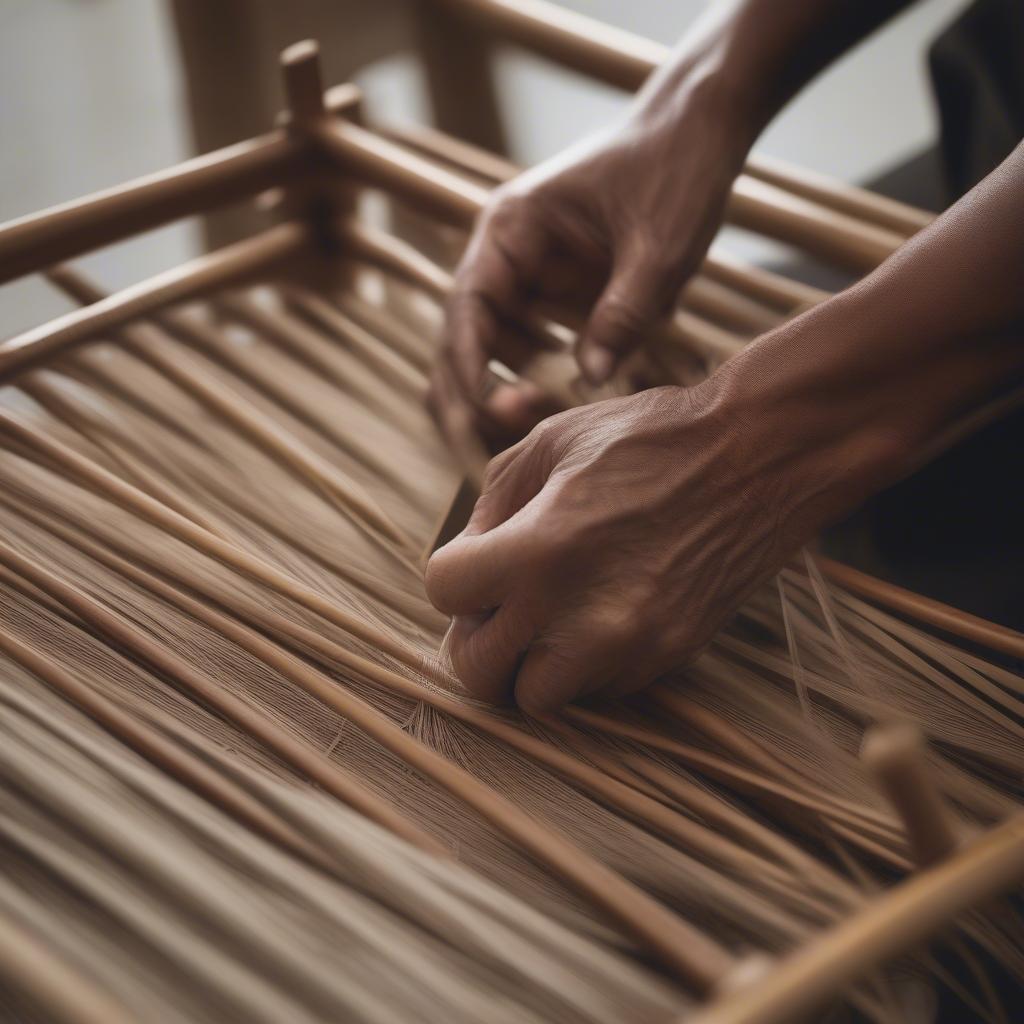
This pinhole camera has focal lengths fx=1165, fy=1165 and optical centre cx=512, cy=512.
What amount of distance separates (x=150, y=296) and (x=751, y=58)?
0.48 m

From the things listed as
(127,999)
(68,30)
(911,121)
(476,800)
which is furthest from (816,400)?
(68,30)

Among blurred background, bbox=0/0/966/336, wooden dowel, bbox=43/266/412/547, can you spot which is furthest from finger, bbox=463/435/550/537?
blurred background, bbox=0/0/966/336

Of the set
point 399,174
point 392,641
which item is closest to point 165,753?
point 392,641

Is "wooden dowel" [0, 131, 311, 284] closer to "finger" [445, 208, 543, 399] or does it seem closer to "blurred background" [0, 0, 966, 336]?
"finger" [445, 208, 543, 399]

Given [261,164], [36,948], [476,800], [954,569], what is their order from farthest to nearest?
[261,164], [954,569], [476,800], [36,948]

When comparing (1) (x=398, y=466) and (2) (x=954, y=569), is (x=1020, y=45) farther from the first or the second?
(1) (x=398, y=466)

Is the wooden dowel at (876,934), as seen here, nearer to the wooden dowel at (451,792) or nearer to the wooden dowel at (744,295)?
the wooden dowel at (451,792)

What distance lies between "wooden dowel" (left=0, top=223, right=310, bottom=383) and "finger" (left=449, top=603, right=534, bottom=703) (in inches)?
15.7

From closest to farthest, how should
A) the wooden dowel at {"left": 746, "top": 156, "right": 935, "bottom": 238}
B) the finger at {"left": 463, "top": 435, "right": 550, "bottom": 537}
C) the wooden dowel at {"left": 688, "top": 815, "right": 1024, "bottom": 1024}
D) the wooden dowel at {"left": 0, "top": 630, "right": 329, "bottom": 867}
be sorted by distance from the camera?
the wooden dowel at {"left": 688, "top": 815, "right": 1024, "bottom": 1024} < the wooden dowel at {"left": 0, "top": 630, "right": 329, "bottom": 867} < the finger at {"left": 463, "top": 435, "right": 550, "bottom": 537} < the wooden dowel at {"left": 746, "top": 156, "right": 935, "bottom": 238}

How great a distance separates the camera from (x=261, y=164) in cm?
93

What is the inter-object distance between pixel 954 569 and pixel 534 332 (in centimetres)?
34

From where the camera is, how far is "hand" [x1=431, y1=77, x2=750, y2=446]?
2.60 ft

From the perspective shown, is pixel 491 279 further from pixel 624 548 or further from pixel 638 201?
pixel 624 548

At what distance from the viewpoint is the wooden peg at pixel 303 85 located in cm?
93
